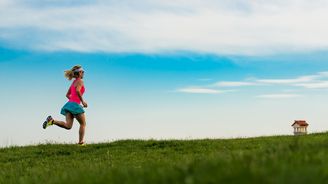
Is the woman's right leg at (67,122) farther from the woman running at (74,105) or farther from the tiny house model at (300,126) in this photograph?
the tiny house model at (300,126)

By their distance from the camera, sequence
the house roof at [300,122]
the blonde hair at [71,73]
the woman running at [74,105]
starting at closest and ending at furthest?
the woman running at [74,105]
the blonde hair at [71,73]
the house roof at [300,122]

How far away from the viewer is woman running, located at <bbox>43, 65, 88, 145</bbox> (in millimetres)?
21125

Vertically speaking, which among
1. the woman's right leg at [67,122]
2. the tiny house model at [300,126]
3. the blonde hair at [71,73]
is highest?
the blonde hair at [71,73]

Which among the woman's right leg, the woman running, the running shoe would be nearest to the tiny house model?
the woman running

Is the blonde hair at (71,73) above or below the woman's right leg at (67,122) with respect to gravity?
above

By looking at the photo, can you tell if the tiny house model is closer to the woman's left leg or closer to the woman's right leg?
the woman's left leg

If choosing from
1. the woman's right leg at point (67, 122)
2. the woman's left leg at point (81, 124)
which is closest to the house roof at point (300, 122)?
the woman's left leg at point (81, 124)

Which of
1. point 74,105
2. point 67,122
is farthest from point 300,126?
point 67,122

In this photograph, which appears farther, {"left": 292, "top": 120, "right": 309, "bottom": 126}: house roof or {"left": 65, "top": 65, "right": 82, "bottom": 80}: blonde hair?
{"left": 292, "top": 120, "right": 309, "bottom": 126}: house roof

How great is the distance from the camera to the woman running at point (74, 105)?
69.3 ft

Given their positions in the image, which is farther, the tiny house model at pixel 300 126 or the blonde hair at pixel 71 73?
the tiny house model at pixel 300 126

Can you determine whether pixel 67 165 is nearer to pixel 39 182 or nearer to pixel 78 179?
pixel 39 182

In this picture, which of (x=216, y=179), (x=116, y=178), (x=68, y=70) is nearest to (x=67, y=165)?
(x=68, y=70)

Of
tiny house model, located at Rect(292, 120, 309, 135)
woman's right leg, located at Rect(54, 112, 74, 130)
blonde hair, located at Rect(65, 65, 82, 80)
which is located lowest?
tiny house model, located at Rect(292, 120, 309, 135)
